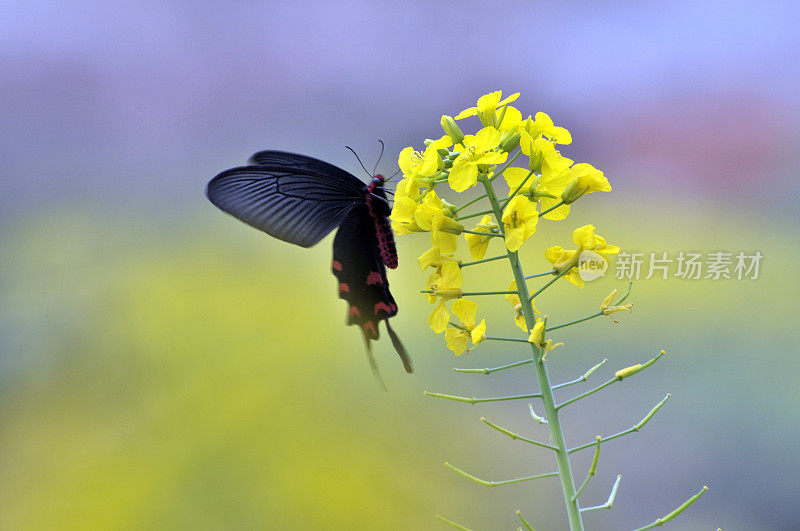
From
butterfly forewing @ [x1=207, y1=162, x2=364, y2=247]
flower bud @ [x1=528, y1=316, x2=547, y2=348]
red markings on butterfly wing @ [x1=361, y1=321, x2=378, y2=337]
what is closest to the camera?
flower bud @ [x1=528, y1=316, x2=547, y2=348]

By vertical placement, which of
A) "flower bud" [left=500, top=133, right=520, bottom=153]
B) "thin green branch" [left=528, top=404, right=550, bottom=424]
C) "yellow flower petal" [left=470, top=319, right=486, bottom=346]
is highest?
"flower bud" [left=500, top=133, right=520, bottom=153]

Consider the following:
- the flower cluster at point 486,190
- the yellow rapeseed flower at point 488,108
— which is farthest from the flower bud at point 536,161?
the yellow rapeseed flower at point 488,108

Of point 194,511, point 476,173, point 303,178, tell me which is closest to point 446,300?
point 476,173

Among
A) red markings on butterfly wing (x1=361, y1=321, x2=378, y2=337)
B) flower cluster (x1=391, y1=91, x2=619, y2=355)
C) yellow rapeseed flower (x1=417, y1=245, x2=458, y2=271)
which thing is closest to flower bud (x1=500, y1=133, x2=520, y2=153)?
flower cluster (x1=391, y1=91, x2=619, y2=355)

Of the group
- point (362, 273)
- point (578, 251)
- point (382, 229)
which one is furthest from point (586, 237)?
point (362, 273)

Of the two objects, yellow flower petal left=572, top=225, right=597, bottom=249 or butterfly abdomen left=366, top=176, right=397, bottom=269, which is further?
butterfly abdomen left=366, top=176, right=397, bottom=269

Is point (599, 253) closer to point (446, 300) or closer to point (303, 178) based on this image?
point (446, 300)

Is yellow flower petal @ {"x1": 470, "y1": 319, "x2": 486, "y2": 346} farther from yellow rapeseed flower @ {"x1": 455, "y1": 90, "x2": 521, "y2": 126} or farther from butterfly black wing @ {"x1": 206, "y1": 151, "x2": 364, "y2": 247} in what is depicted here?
butterfly black wing @ {"x1": 206, "y1": 151, "x2": 364, "y2": 247}
